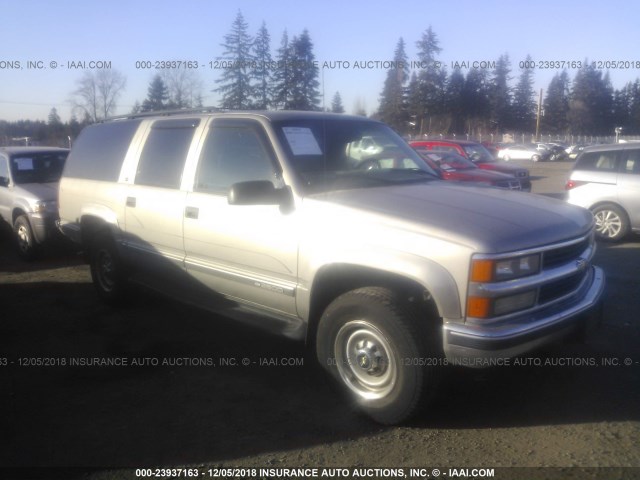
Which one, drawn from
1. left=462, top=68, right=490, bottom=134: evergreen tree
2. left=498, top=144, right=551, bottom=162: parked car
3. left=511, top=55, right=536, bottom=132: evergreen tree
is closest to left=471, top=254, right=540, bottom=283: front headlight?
left=462, top=68, right=490, bottom=134: evergreen tree

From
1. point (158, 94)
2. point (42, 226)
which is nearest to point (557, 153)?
point (158, 94)

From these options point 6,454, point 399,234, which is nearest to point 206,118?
point 399,234

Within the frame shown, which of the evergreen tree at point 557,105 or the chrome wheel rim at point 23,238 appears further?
the evergreen tree at point 557,105

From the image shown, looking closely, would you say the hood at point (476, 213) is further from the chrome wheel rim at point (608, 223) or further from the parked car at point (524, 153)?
the parked car at point (524, 153)

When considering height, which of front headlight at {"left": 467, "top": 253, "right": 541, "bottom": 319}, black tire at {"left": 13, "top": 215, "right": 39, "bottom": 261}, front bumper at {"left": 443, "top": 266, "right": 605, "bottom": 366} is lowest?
black tire at {"left": 13, "top": 215, "right": 39, "bottom": 261}

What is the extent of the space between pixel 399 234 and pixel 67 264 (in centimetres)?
683

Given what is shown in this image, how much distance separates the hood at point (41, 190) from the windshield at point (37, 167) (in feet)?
0.66

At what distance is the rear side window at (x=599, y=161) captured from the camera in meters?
9.85

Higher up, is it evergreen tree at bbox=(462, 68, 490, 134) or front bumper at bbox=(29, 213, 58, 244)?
evergreen tree at bbox=(462, 68, 490, 134)

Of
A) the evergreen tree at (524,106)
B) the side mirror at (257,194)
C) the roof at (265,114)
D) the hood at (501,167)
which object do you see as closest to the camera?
the side mirror at (257,194)

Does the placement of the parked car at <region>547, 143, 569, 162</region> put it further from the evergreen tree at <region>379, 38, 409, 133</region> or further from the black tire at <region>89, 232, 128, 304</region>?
the black tire at <region>89, 232, 128, 304</region>

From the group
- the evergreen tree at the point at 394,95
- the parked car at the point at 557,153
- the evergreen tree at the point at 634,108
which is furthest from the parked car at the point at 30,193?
the evergreen tree at the point at 634,108

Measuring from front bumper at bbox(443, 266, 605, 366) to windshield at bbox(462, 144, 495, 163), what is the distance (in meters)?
12.6

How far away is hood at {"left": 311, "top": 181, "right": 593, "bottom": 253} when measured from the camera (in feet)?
11.1
